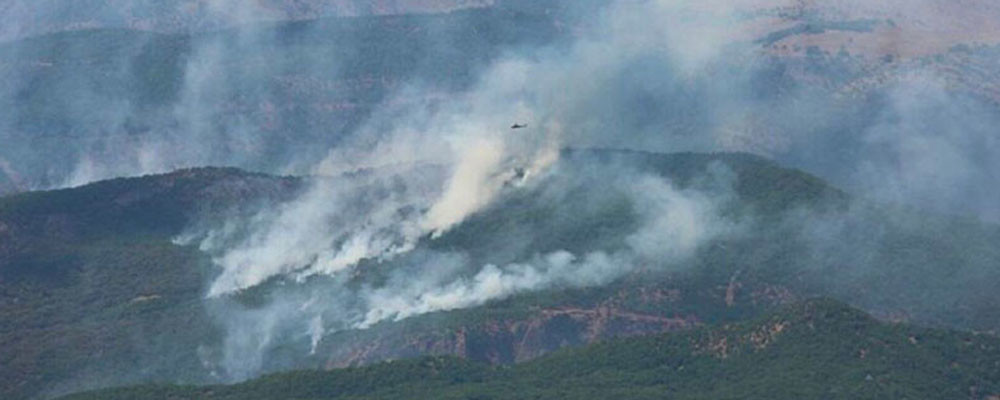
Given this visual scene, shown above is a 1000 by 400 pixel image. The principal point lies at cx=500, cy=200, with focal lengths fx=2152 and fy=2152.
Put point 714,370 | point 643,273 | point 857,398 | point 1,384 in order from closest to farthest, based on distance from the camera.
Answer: point 857,398 → point 714,370 → point 1,384 → point 643,273

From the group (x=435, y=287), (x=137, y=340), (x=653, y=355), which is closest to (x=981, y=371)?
(x=653, y=355)

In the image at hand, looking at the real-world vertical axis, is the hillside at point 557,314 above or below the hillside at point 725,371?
below

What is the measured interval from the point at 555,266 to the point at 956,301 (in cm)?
3628

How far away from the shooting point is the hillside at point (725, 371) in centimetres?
15362

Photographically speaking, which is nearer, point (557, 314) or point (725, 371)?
point (725, 371)

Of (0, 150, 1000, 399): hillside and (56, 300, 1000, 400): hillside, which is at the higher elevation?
(56, 300, 1000, 400): hillside

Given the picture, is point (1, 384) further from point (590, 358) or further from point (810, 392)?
point (810, 392)

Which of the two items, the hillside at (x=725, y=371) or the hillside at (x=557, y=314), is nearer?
the hillside at (x=725, y=371)

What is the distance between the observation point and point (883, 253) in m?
195

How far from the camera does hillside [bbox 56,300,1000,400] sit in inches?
6048

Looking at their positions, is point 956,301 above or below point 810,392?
below

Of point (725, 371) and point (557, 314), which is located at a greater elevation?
point (725, 371)

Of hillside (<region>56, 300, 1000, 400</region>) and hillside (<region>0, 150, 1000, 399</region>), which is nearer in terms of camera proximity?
hillside (<region>56, 300, 1000, 400</region>)

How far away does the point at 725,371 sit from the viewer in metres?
160
